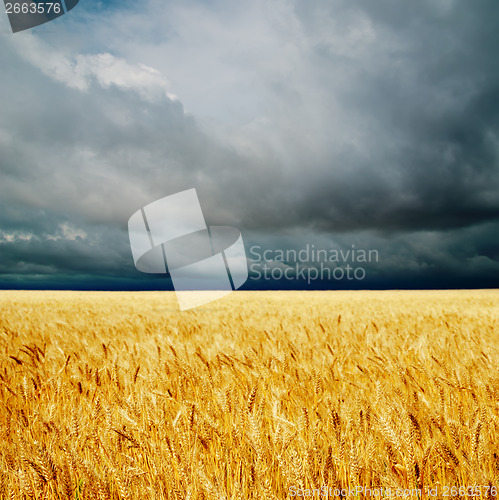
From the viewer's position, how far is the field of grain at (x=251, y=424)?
123 centimetres

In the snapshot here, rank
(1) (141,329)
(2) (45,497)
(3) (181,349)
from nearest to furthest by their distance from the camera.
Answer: (2) (45,497)
(3) (181,349)
(1) (141,329)

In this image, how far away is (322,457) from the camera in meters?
1.46

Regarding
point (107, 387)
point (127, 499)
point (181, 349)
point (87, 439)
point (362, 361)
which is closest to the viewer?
point (127, 499)

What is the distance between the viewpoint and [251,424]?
1.24m

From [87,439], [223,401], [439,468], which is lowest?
[439,468]

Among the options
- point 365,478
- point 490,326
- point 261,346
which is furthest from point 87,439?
point 490,326

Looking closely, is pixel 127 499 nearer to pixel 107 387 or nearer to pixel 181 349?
pixel 107 387

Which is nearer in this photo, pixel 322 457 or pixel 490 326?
pixel 322 457

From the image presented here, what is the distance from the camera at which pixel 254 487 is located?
1203 mm

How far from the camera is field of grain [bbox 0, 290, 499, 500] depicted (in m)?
1.23

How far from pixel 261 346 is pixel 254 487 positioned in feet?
7.82

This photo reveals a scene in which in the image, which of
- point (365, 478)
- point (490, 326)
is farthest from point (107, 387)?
point (490, 326)

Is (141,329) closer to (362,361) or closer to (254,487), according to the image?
(362,361)

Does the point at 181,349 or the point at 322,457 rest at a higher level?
the point at 181,349
